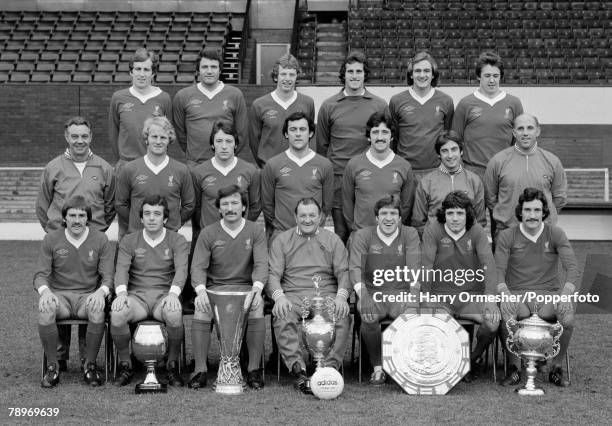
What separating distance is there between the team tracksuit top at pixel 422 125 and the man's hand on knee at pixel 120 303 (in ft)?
7.30

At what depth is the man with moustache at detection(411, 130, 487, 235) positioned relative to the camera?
19.9 feet

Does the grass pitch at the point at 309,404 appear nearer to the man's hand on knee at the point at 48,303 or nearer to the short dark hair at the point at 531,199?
the man's hand on knee at the point at 48,303

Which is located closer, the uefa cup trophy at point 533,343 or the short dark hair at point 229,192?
the uefa cup trophy at point 533,343

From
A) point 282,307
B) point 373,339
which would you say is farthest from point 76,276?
point 373,339

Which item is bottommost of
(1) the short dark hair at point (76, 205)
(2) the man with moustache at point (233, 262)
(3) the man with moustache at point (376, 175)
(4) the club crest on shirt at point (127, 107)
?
(2) the man with moustache at point (233, 262)

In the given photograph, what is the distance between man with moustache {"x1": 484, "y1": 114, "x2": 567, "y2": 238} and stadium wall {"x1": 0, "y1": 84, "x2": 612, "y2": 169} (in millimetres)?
9573

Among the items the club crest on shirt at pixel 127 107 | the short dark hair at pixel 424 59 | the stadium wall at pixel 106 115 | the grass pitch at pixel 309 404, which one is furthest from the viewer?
the stadium wall at pixel 106 115

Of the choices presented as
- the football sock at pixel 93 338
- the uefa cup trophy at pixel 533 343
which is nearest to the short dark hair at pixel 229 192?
the football sock at pixel 93 338

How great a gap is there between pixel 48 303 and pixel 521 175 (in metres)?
3.01

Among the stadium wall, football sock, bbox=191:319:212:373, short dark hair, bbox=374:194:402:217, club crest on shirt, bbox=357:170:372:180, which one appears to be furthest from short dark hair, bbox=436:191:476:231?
the stadium wall

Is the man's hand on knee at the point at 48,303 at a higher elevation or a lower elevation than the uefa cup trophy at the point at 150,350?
→ higher

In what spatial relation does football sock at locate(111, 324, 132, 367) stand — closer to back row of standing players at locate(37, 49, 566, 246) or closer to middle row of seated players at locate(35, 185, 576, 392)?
middle row of seated players at locate(35, 185, 576, 392)

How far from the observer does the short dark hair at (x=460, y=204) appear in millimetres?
5832

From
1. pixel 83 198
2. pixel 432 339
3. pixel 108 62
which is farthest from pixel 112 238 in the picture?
pixel 432 339
